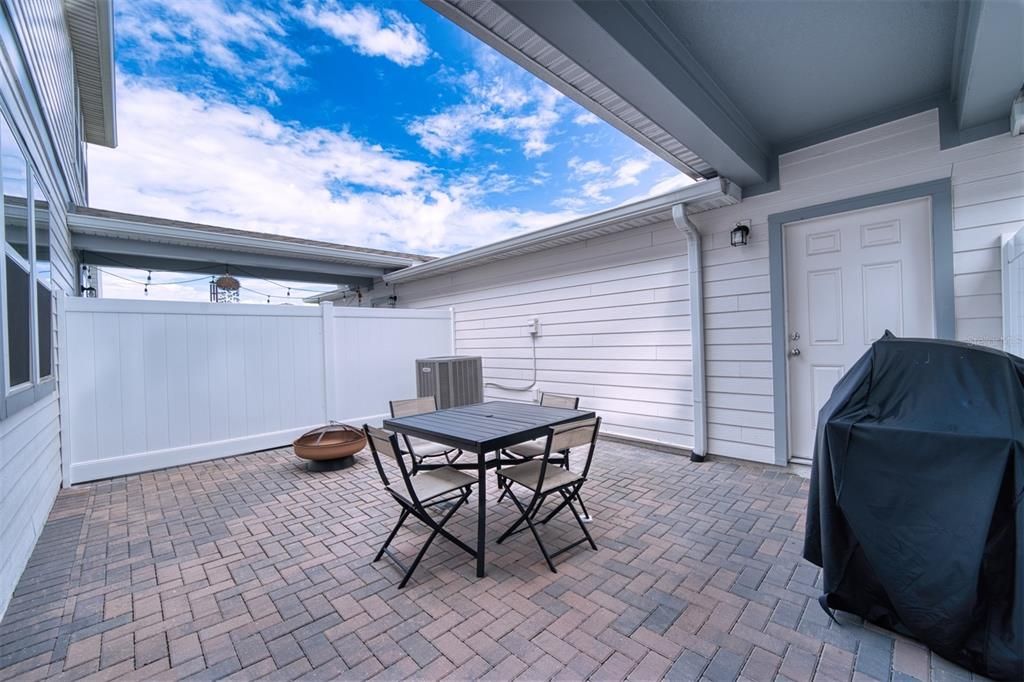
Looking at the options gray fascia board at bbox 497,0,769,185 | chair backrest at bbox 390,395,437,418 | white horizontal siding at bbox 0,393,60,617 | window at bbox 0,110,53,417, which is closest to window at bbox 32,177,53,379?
window at bbox 0,110,53,417

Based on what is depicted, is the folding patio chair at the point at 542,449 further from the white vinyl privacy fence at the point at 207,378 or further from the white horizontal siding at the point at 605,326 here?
the white vinyl privacy fence at the point at 207,378

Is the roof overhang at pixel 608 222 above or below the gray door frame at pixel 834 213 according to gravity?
above

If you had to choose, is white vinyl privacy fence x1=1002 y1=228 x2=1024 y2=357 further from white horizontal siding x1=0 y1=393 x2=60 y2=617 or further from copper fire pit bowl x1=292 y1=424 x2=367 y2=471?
white horizontal siding x1=0 y1=393 x2=60 y2=617

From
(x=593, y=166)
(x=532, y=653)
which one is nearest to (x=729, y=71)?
(x=532, y=653)

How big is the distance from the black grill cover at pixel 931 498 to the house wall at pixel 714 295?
2.06m

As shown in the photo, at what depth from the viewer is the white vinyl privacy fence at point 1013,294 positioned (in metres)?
2.46

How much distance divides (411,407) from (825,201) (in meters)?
4.28

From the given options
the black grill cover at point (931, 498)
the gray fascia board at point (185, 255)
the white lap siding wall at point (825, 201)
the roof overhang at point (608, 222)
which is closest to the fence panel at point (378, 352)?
the roof overhang at point (608, 222)

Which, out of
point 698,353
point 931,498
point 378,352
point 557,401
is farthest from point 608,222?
point 378,352

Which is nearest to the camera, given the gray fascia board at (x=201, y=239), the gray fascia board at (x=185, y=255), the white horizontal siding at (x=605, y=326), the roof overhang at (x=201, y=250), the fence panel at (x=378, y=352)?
the white horizontal siding at (x=605, y=326)

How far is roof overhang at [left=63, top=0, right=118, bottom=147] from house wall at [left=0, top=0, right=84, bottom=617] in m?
0.40

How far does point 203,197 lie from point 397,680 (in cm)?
911

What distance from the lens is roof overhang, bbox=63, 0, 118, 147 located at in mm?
4602

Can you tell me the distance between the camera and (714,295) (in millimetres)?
4406
